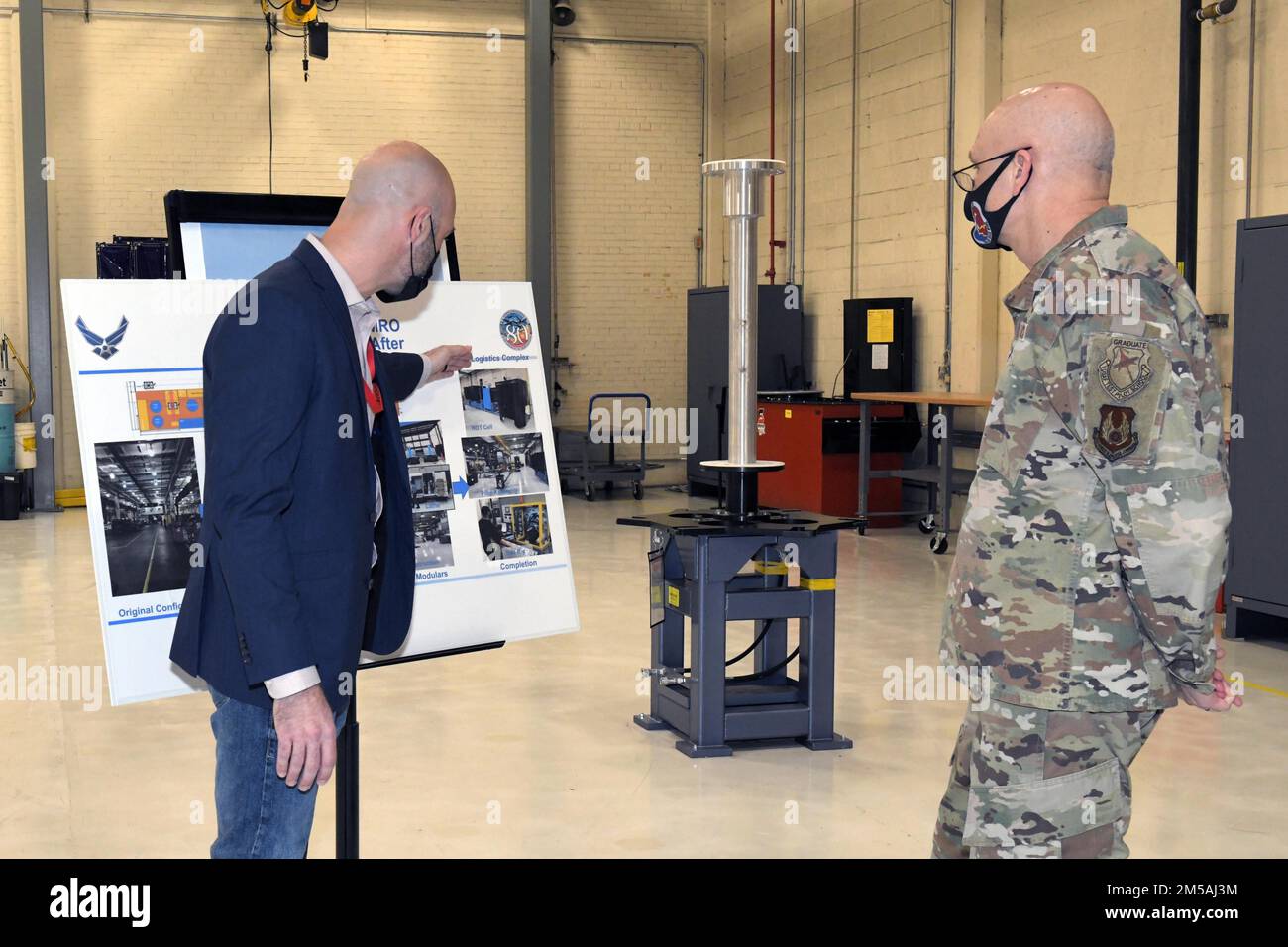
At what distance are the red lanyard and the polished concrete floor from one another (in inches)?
70.0

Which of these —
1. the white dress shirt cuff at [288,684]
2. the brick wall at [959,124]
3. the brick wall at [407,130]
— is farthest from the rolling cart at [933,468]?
the white dress shirt cuff at [288,684]

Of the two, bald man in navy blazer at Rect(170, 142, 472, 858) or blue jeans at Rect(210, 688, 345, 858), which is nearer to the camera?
bald man in navy blazer at Rect(170, 142, 472, 858)

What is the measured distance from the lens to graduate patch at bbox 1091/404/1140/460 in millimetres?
1960

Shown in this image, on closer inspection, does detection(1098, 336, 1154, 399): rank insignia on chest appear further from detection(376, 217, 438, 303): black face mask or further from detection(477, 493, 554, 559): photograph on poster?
detection(477, 493, 554, 559): photograph on poster

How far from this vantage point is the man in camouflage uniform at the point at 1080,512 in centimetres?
197

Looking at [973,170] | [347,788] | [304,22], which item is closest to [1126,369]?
[973,170]

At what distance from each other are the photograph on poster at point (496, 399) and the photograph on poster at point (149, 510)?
0.67 m

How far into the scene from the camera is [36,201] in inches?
418

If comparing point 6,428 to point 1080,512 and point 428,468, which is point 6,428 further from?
point 1080,512

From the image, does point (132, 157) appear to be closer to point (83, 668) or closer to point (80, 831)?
point (83, 668)

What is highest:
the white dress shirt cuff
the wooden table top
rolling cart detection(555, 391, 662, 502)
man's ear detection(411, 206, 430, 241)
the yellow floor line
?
man's ear detection(411, 206, 430, 241)

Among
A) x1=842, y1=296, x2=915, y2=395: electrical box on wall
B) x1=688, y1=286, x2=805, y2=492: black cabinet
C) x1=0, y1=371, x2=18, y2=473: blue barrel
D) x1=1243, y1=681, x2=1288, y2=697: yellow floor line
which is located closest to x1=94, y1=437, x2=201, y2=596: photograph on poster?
x1=1243, y1=681, x2=1288, y2=697: yellow floor line

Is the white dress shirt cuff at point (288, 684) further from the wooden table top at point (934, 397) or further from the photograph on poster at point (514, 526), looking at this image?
the wooden table top at point (934, 397)
